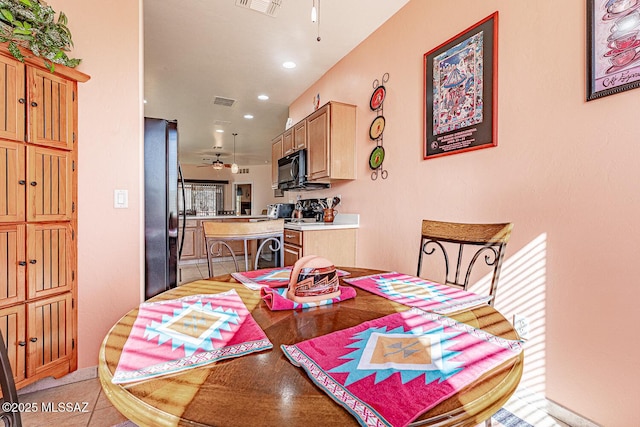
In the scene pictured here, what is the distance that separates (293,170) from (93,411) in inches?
114

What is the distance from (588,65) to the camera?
140 cm

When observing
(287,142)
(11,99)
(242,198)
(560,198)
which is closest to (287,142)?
(287,142)

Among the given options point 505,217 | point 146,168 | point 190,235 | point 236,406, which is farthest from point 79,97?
point 190,235

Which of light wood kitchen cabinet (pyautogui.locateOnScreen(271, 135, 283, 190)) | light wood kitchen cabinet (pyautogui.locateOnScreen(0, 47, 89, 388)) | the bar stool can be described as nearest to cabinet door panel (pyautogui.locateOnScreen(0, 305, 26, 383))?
light wood kitchen cabinet (pyautogui.locateOnScreen(0, 47, 89, 388))

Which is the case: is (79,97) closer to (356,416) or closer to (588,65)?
(356,416)

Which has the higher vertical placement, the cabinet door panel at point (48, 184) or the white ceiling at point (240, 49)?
the white ceiling at point (240, 49)

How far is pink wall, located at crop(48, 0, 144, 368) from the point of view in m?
1.87

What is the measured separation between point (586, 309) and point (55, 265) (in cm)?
277

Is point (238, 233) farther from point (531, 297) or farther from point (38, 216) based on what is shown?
point (531, 297)

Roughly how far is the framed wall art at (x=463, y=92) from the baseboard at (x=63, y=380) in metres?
2.71

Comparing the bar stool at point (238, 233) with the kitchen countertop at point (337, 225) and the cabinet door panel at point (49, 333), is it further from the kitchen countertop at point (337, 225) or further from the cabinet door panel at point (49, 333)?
the kitchen countertop at point (337, 225)

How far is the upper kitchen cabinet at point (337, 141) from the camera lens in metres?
3.15

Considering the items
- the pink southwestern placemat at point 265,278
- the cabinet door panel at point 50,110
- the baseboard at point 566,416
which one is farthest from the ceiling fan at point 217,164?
the baseboard at point 566,416

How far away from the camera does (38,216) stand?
162 centimetres
